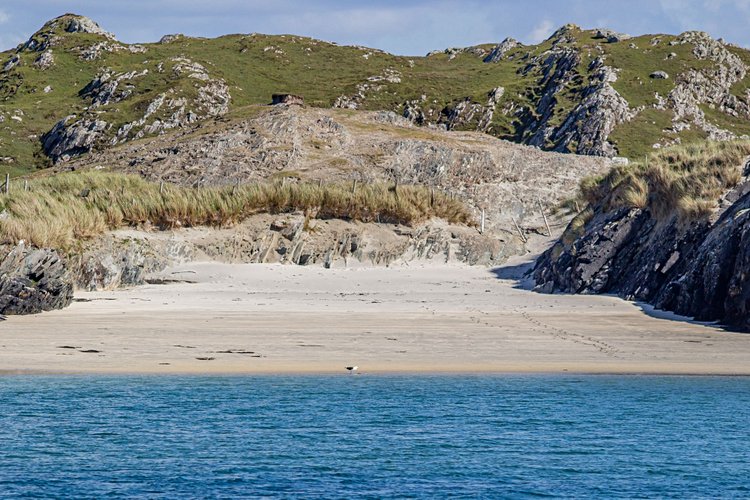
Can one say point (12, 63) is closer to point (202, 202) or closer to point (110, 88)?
point (110, 88)

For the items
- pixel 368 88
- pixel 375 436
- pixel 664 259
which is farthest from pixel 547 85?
pixel 375 436

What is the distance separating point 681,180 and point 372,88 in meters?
108

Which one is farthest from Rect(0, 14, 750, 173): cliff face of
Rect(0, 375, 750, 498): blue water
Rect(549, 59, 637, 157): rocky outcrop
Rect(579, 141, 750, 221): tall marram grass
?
Rect(0, 375, 750, 498): blue water

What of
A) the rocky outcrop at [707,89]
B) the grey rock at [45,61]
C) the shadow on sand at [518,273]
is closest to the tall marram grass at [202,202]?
the shadow on sand at [518,273]

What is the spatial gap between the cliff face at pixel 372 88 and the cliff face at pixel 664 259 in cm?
7261

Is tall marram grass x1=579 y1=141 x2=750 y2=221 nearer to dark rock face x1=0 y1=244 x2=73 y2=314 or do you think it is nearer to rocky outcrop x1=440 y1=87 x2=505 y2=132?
dark rock face x1=0 y1=244 x2=73 y2=314

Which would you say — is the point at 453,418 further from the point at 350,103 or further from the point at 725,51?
the point at 725,51

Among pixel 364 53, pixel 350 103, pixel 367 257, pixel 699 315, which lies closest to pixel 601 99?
pixel 350 103

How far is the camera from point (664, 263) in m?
23.0

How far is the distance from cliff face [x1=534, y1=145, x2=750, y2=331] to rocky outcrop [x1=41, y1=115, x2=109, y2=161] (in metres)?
74.6

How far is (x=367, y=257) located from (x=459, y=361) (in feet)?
54.0

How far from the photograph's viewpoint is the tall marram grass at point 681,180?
77.2ft

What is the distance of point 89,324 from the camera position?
18109 millimetres

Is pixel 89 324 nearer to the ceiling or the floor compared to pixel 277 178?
nearer to the floor
